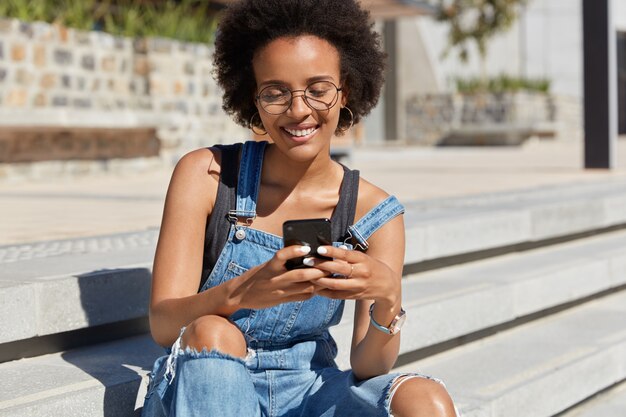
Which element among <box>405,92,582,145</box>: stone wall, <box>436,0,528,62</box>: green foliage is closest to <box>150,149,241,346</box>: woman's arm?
<box>405,92,582,145</box>: stone wall

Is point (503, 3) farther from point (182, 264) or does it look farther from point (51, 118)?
point (182, 264)

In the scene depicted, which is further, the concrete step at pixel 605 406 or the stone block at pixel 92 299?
the concrete step at pixel 605 406

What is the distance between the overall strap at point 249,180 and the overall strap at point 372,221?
0.80ft

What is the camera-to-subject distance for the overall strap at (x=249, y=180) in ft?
7.96

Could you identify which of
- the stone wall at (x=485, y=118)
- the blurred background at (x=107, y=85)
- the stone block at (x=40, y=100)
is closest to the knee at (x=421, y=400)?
the blurred background at (x=107, y=85)

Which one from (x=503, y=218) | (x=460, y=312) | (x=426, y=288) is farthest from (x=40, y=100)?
(x=460, y=312)

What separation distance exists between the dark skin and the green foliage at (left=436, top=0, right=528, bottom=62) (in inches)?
779

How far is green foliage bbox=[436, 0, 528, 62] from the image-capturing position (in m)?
21.7

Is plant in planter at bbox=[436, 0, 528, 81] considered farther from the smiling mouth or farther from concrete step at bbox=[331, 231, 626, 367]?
the smiling mouth

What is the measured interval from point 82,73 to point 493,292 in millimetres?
6436

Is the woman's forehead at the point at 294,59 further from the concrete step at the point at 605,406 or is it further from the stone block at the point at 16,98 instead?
the stone block at the point at 16,98

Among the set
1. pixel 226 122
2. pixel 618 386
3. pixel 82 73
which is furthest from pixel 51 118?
pixel 618 386

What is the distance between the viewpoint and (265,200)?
2496 millimetres

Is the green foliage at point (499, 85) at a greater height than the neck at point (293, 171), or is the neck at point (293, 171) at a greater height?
the green foliage at point (499, 85)
